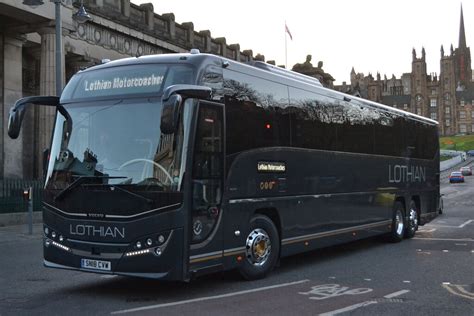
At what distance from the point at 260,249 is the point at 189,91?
10.1ft

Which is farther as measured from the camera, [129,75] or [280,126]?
[280,126]

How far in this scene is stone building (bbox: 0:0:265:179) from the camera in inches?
962

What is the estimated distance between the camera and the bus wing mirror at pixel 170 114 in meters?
6.35

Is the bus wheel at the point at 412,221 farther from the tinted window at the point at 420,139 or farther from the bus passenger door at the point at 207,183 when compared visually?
the bus passenger door at the point at 207,183

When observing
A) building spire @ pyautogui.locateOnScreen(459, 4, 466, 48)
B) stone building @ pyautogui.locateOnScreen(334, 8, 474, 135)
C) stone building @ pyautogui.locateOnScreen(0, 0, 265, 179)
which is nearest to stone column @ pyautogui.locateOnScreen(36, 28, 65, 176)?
stone building @ pyautogui.locateOnScreen(0, 0, 265, 179)

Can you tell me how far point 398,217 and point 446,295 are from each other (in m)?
6.91

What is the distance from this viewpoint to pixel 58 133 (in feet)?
26.4

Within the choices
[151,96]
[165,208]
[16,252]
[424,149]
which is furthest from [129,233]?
[424,149]

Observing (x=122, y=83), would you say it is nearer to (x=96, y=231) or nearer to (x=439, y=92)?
(x=96, y=231)

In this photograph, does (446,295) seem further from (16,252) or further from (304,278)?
(16,252)

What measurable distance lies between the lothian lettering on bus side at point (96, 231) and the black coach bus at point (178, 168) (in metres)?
0.01

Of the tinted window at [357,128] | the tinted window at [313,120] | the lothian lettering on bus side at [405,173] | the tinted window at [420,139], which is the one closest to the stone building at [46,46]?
the tinted window at [357,128]

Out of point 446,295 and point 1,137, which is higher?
point 1,137

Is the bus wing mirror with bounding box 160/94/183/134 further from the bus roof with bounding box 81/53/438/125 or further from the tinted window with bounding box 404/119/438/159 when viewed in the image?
the tinted window with bounding box 404/119/438/159
